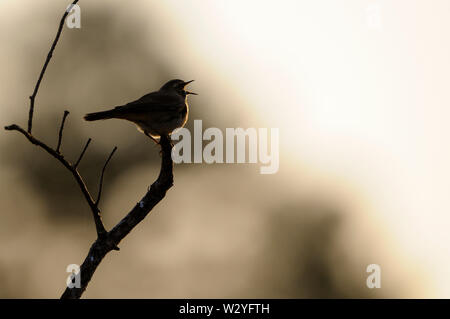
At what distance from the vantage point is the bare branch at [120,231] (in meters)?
7.33

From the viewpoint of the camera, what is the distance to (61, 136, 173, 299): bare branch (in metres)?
7.33

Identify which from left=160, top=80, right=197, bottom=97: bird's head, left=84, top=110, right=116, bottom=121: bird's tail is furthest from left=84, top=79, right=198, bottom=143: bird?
left=160, top=80, right=197, bottom=97: bird's head

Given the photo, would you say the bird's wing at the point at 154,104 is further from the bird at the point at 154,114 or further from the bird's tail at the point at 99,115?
the bird's tail at the point at 99,115

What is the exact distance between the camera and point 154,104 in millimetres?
11938

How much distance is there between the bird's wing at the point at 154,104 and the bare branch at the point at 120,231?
3193 mm

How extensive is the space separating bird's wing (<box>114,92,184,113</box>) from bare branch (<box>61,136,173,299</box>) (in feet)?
10.5

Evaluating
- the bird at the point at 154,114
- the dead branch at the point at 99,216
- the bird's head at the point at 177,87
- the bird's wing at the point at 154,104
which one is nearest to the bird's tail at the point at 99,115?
the bird at the point at 154,114

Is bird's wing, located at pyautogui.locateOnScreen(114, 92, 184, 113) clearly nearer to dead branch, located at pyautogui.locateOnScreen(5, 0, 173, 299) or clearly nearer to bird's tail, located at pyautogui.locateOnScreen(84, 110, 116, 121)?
bird's tail, located at pyautogui.locateOnScreen(84, 110, 116, 121)

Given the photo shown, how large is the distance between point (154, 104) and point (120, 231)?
15.3ft

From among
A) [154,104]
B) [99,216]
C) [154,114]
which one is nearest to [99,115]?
[154,114]

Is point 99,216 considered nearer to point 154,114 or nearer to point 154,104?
point 154,114
